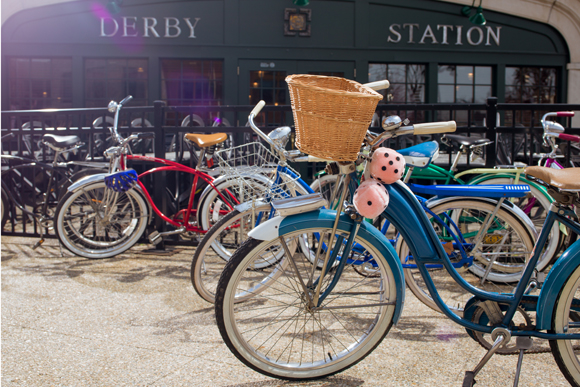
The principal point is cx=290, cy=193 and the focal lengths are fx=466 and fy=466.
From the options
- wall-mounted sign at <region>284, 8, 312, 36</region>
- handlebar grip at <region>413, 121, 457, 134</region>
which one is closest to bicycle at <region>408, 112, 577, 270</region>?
handlebar grip at <region>413, 121, 457, 134</region>

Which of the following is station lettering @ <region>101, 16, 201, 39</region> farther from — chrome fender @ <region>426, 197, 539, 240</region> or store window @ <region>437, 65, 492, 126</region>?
chrome fender @ <region>426, 197, 539, 240</region>

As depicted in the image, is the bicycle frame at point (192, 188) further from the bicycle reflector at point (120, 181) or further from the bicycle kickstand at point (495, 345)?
the bicycle kickstand at point (495, 345)

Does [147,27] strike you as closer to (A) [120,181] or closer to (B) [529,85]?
(A) [120,181]

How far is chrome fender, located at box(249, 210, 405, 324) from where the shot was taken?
2164 mm

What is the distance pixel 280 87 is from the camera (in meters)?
11.2

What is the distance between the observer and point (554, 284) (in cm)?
208

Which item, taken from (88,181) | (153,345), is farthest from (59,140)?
(153,345)

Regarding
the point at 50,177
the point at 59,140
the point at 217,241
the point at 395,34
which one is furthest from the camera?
the point at 395,34

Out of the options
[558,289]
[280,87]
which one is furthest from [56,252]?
[280,87]

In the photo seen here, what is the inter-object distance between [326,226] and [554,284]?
41.1 inches

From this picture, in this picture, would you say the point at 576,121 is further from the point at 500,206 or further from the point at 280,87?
the point at 500,206

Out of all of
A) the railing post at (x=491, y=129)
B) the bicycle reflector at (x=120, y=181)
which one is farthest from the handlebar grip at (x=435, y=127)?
the bicycle reflector at (x=120, y=181)

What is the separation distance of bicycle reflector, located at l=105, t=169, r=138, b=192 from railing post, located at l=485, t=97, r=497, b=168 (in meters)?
3.51

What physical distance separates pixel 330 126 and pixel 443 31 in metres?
10.9
